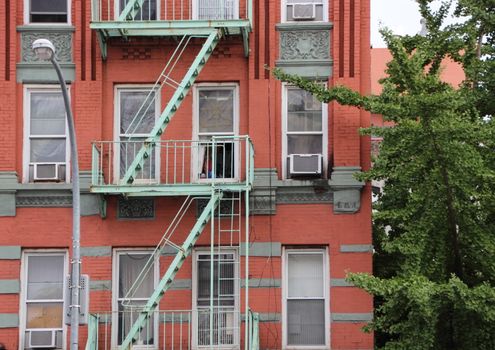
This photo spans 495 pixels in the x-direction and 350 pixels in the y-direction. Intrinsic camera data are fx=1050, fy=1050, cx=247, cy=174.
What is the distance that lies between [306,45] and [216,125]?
7.81ft

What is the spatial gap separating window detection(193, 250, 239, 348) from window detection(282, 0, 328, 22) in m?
4.83

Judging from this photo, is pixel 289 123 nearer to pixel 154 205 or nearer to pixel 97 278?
pixel 154 205

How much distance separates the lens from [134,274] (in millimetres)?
20469

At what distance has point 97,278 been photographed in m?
20.2

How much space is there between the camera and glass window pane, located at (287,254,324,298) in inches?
800

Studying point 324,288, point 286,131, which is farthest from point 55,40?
point 324,288

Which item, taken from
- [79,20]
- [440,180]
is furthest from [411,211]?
[79,20]

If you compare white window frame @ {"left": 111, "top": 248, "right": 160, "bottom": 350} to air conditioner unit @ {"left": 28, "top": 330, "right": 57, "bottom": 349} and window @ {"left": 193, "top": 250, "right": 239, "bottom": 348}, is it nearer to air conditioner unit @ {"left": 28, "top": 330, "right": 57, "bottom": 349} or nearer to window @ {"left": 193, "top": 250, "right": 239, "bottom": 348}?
window @ {"left": 193, "top": 250, "right": 239, "bottom": 348}

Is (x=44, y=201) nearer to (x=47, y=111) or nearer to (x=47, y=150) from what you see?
(x=47, y=150)

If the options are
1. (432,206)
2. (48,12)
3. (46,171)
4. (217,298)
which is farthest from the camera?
(48,12)

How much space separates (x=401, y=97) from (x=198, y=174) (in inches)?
182

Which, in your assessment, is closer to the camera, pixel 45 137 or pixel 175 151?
pixel 175 151

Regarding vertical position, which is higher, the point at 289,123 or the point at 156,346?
the point at 289,123

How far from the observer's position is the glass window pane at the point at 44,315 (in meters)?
20.2
